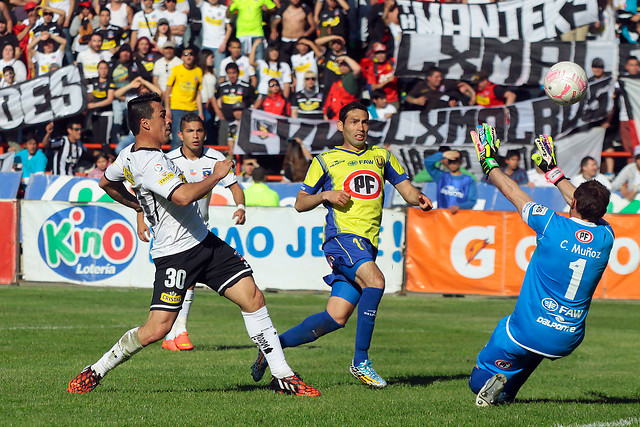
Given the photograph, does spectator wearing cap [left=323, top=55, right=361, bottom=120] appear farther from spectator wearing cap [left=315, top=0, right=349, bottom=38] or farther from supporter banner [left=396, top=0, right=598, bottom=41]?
supporter banner [left=396, top=0, right=598, bottom=41]

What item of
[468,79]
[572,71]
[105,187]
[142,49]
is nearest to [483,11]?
[468,79]

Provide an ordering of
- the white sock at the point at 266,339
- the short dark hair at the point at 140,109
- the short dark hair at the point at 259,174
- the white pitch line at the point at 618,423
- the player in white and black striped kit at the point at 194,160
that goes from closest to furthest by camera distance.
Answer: the white pitch line at the point at 618,423
the short dark hair at the point at 140,109
the white sock at the point at 266,339
the player in white and black striped kit at the point at 194,160
the short dark hair at the point at 259,174

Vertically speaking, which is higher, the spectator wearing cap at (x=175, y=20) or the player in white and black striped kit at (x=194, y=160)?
the spectator wearing cap at (x=175, y=20)

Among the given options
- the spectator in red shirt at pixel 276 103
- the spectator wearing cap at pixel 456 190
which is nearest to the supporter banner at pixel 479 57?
the spectator in red shirt at pixel 276 103

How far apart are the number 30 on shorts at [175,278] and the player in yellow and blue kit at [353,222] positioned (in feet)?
4.21

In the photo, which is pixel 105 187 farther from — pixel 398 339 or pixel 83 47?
pixel 83 47

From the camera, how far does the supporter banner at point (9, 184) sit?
67.9 ft

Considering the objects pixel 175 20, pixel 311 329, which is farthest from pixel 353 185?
pixel 175 20

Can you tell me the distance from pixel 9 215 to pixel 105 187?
1061cm

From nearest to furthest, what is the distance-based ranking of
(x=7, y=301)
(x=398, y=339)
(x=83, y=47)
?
(x=398, y=339) < (x=7, y=301) < (x=83, y=47)

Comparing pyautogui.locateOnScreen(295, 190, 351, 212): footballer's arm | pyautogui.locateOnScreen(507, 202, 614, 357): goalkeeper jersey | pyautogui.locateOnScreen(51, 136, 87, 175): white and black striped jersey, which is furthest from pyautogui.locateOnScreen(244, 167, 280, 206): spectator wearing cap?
pyautogui.locateOnScreen(507, 202, 614, 357): goalkeeper jersey

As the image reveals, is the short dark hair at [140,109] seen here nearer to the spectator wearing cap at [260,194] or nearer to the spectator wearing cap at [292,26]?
the spectator wearing cap at [260,194]

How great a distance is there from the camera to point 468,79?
→ 21.4 m

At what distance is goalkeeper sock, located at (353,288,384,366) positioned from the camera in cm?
831
